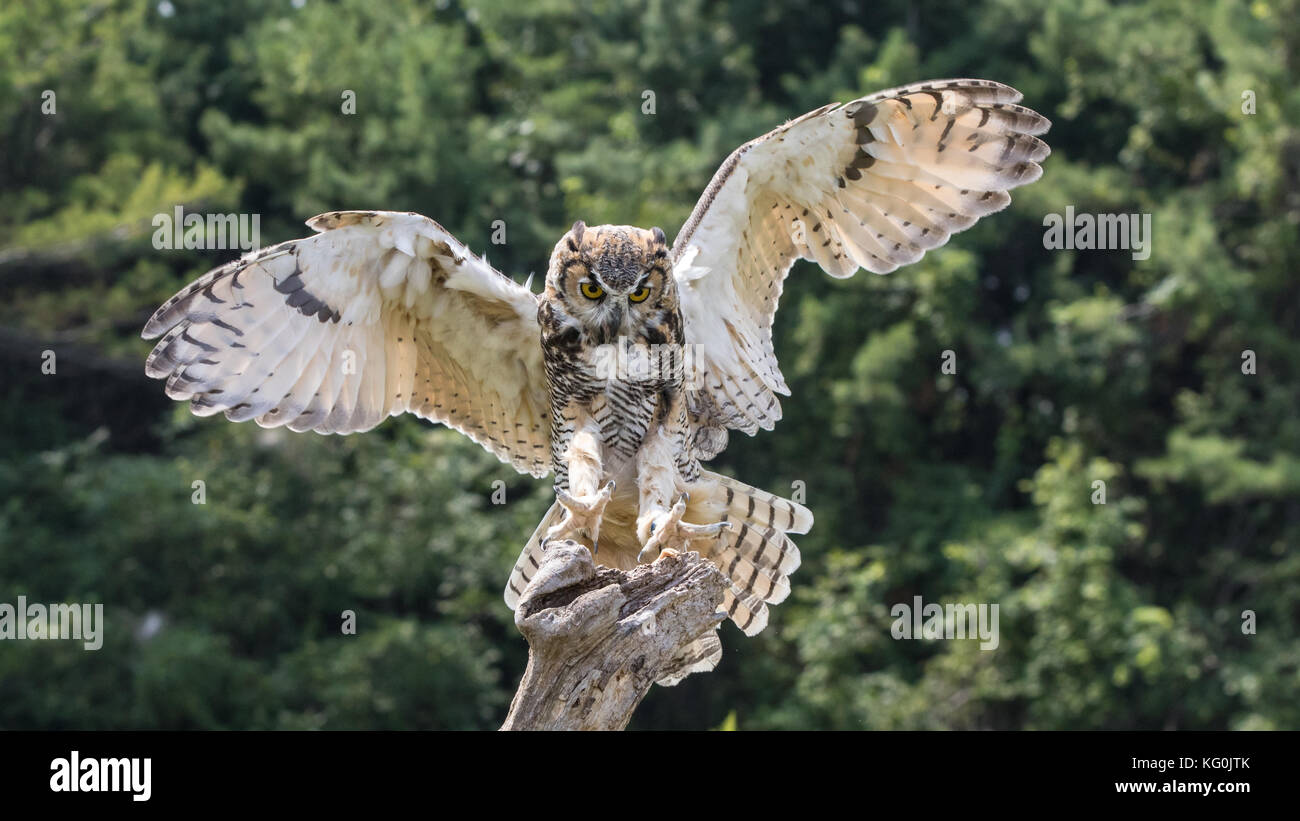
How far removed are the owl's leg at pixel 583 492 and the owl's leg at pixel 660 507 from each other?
0.12 m

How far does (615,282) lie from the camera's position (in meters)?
4.75

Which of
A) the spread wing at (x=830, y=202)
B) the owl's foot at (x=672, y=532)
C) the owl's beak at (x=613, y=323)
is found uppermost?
the spread wing at (x=830, y=202)

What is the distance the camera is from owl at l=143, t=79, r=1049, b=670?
16.0 ft

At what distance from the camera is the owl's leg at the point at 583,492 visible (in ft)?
15.9

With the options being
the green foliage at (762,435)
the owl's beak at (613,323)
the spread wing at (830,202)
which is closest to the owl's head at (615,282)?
the owl's beak at (613,323)

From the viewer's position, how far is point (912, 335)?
523 inches

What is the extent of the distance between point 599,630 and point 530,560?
1.07m

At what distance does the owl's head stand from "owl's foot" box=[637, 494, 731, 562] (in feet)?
1.73

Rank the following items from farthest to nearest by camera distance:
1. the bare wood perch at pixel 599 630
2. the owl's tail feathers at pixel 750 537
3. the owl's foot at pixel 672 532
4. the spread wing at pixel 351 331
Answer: the owl's tail feathers at pixel 750 537 → the spread wing at pixel 351 331 → the owl's foot at pixel 672 532 → the bare wood perch at pixel 599 630

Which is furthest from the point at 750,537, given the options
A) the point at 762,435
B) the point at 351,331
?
the point at 762,435

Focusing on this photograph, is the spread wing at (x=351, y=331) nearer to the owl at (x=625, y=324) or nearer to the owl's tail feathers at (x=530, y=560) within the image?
the owl at (x=625, y=324)

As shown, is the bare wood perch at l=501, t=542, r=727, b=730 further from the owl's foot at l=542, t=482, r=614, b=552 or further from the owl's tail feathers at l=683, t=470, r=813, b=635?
the owl's tail feathers at l=683, t=470, r=813, b=635

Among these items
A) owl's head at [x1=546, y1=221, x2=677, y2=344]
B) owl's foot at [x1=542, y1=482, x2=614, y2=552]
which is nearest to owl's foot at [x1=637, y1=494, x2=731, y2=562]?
owl's foot at [x1=542, y1=482, x2=614, y2=552]
